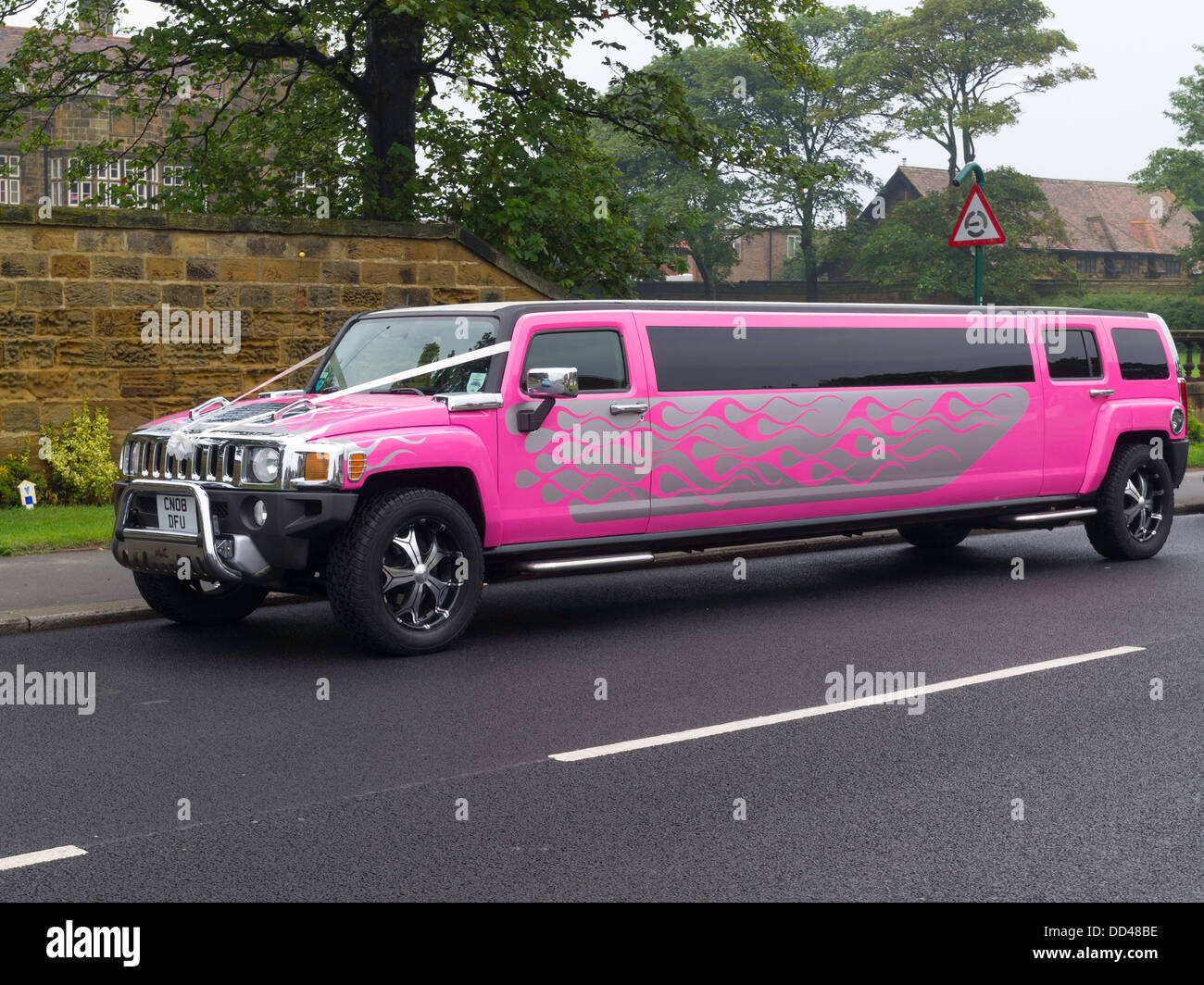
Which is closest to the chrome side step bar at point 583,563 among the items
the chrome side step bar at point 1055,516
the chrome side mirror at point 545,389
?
the chrome side mirror at point 545,389

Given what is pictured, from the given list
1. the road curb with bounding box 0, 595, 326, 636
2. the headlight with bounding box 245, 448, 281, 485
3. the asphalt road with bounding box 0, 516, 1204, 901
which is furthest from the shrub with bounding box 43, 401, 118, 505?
the headlight with bounding box 245, 448, 281, 485

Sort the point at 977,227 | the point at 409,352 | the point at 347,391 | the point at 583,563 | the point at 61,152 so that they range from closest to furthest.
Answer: the point at 583,563 < the point at 347,391 < the point at 409,352 < the point at 977,227 < the point at 61,152

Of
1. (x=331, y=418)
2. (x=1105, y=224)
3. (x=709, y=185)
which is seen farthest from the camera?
(x=1105, y=224)

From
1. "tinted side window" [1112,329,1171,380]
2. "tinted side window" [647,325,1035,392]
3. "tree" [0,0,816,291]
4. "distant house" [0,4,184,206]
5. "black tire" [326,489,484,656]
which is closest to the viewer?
"black tire" [326,489,484,656]

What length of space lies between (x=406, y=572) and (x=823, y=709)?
2.41 m

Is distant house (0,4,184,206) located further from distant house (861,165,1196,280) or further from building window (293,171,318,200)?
distant house (861,165,1196,280)

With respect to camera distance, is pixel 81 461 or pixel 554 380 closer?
pixel 554 380

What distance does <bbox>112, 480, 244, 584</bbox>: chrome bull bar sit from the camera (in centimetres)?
775

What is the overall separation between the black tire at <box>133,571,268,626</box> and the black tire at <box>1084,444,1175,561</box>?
6569mm

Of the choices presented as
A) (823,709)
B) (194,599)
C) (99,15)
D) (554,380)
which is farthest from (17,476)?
(823,709)

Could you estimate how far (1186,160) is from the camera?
224ft

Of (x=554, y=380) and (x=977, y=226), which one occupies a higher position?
(x=977, y=226)

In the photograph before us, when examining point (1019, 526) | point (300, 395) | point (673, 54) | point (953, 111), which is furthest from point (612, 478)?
point (953, 111)

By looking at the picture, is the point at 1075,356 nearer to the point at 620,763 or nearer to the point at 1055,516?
the point at 1055,516
